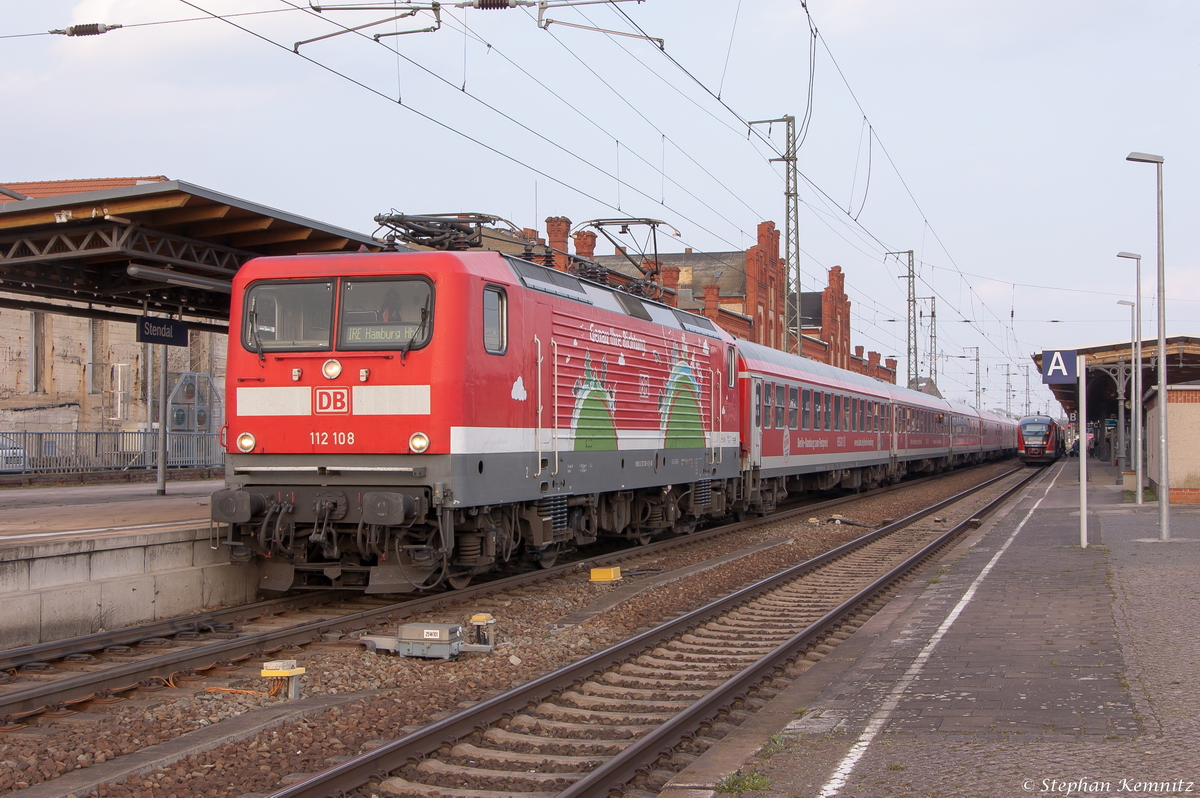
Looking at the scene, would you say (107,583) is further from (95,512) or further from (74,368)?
(74,368)

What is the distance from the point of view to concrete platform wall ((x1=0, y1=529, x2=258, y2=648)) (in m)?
8.95

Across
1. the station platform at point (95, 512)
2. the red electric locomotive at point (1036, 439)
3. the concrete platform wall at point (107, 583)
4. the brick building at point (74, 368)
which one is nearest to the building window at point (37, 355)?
the brick building at point (74, 368)

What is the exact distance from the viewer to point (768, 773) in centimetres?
554

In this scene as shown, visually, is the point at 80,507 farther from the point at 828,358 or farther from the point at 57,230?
the point at 828,358

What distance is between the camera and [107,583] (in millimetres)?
9719

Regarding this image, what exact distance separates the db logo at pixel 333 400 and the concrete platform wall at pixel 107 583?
195cm

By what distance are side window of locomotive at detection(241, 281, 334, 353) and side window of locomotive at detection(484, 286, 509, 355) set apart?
1541mm

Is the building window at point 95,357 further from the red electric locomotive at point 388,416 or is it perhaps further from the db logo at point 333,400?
the db logo at point 333,400

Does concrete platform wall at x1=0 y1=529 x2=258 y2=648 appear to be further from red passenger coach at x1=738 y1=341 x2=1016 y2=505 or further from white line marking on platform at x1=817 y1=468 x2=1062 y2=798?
red passenger coach at x1=738 y1=341 x2=1016 y2=505

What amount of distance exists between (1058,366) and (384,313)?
1000 cm

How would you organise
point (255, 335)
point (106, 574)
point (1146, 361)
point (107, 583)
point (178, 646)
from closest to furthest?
1. point (178, 646)
2. point (107, 583)
3. point (106, 574)
4. point (255, 335)
5. point (1146, 361)

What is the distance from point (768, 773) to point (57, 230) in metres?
10.5

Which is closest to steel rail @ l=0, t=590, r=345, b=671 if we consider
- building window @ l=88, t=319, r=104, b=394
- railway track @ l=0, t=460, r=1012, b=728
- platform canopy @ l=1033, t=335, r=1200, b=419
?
railway track @ l=0, t=460, r=1012, b=728

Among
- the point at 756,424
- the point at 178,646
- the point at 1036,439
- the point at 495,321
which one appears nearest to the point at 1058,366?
the point at 756,424
